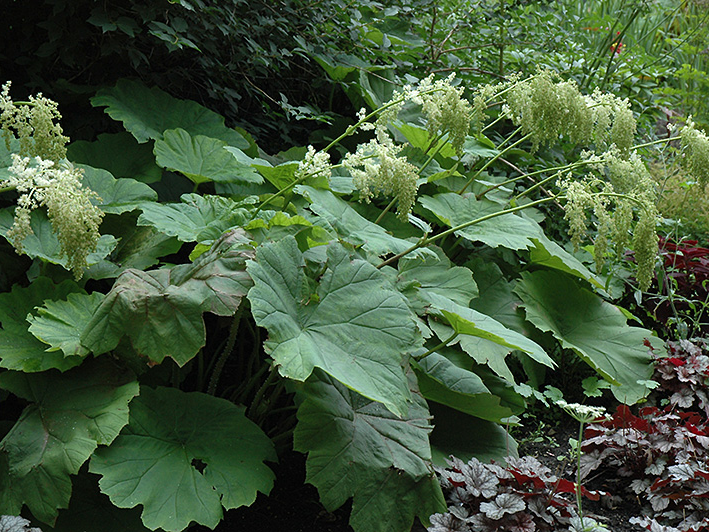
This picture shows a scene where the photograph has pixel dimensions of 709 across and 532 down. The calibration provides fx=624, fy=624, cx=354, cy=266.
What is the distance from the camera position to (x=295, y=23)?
3.03 m

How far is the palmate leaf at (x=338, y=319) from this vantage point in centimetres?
156

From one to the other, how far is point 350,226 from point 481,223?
2.60 ft

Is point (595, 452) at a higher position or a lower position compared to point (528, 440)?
higher

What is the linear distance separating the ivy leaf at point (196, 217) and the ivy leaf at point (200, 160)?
0.85 feet

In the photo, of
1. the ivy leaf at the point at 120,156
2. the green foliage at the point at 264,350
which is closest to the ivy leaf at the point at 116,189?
the green foliage at the point at 264,350

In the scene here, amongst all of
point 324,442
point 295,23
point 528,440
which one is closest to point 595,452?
point 528,440

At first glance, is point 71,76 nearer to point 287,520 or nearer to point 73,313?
point 73,313

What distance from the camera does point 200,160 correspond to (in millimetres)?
2508

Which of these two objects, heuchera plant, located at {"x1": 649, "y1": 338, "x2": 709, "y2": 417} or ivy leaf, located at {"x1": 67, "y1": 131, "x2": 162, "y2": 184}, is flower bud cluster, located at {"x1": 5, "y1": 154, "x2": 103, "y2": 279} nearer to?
ivy leaf, located at {"x1": 67, "y1": 131, "x2": 162, "y2": 184}

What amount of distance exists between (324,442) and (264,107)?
1983mm

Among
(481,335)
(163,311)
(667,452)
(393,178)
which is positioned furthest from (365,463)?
(667,452)

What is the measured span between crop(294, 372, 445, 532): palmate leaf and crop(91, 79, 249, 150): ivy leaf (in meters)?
1.44

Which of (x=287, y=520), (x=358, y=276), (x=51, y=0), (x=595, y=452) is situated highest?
(x=51, y=0)

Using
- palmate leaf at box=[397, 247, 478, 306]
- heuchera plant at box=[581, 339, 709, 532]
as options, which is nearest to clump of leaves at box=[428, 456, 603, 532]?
heuchera plant at box=[581, 339, 709, 532]
